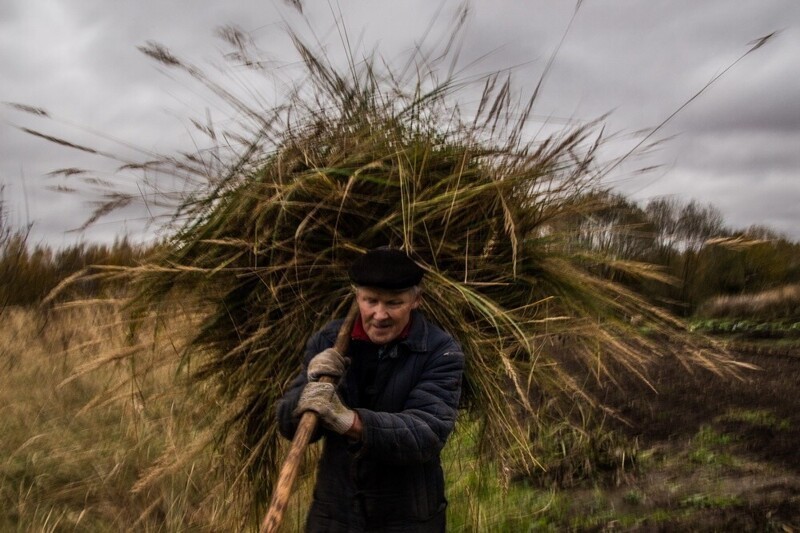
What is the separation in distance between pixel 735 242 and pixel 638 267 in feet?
1.29

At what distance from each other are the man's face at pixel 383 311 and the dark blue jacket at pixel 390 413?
50 millimetres

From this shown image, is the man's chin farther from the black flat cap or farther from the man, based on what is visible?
the black flat cap

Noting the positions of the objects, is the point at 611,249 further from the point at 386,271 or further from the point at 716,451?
the point at 716,451

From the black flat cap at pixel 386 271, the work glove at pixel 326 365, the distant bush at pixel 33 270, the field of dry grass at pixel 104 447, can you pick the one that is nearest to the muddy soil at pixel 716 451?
the black flat cap at pixel 386 271

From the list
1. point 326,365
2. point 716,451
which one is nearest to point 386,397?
point 326,365

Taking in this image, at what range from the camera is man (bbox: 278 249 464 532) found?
217 cm

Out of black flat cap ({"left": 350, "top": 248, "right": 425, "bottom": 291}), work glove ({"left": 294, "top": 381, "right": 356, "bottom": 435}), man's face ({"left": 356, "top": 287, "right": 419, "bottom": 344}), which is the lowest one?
work glove ({"left": 294, "top": 381, "right": 356, "bottom": 435})

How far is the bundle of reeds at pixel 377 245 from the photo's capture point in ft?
8.39

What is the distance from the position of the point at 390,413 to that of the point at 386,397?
0.51ft

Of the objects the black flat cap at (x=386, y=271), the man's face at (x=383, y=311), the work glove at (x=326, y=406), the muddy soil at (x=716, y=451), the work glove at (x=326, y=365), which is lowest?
the muddy soil at (x=716, y=451)

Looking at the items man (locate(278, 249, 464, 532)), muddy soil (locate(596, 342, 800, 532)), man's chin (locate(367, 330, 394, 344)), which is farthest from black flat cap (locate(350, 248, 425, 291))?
muddy soil (locate(596, 342, 800, 532))

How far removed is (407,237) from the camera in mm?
2479

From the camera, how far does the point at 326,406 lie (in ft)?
6.59

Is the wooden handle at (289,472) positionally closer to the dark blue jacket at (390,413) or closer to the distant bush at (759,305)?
the dark blue jacket at (390,413)
